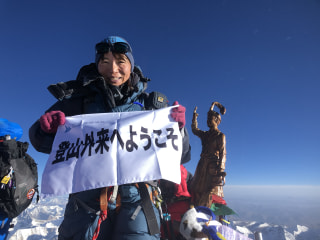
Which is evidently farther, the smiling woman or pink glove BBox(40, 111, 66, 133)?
pink glove BBox(40, 111, 66, 133)

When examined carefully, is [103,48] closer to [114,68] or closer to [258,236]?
[114,68]

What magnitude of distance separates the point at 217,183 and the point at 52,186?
12.2ft

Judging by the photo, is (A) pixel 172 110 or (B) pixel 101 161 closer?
(B) pixel 101 161

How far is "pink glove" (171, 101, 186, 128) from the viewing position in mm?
2396

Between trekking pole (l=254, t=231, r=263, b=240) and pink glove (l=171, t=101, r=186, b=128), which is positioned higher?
pink glove (l=171, t=101, r=186, b=128)

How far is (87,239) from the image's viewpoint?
1.85 metres

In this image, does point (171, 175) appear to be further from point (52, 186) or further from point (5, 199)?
point (5, 199)

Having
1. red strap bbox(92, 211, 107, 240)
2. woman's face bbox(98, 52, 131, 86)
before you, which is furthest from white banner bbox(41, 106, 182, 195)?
woman's face bbox(98, 52, 131, 86)

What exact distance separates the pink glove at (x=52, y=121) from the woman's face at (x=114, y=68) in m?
0.91

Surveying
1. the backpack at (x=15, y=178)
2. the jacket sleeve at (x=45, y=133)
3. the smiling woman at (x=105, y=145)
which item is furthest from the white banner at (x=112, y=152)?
the backpack at (x=15, y=178)

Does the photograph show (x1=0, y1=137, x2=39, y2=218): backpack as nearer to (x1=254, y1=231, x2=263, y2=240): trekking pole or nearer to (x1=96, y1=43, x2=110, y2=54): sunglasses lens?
(x1=96, y1=43, x2=110, y2=54): sunglasses lens

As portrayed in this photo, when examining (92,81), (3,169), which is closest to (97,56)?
(92,81)

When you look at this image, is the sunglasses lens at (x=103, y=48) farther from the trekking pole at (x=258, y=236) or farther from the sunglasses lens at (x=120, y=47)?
the trekking pole at (x=258, y=236)

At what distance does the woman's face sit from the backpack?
138 inches
